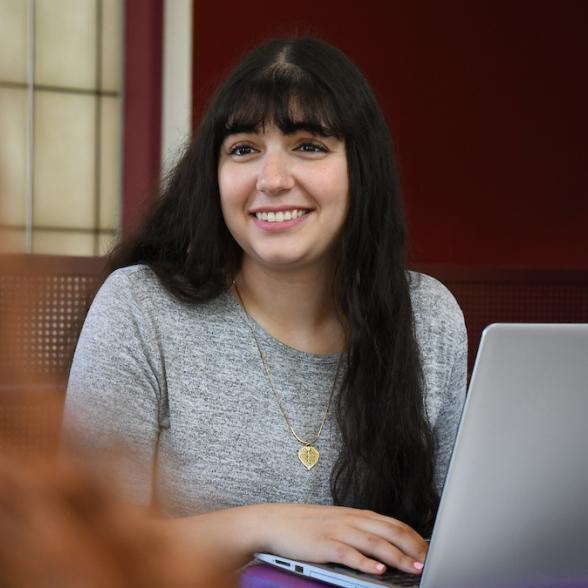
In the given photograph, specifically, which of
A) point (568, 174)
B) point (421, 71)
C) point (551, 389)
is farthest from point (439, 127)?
point (551, 389)

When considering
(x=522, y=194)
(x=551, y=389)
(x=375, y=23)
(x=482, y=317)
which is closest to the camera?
(x=551, y=389)

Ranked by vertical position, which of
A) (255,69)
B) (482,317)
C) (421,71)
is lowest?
(482,317)

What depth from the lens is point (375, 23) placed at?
457 cm

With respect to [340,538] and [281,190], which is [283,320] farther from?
[340,538]

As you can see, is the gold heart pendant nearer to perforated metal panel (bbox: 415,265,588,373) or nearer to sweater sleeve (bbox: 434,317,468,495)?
sweater sleeve (bbox: 434,317,468,495)

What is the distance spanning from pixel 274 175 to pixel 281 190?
3 cm

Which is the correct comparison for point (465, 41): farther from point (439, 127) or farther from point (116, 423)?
point (116, 423)

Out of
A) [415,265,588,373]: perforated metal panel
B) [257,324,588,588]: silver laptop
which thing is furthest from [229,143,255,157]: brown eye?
[415,265,588,373]: perforated metal panel

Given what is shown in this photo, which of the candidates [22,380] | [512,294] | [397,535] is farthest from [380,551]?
[512,294]

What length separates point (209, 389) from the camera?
152 cm

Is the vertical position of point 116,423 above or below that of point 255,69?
below

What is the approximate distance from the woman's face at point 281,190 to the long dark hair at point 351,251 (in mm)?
24

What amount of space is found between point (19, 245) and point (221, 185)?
140 centimetres

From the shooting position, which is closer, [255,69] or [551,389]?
[551,389]
